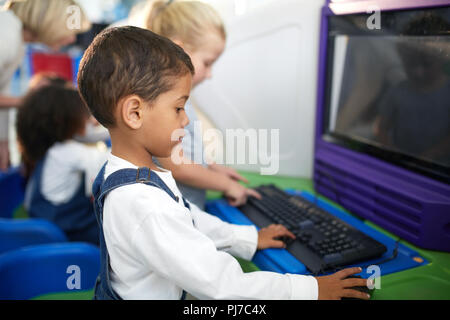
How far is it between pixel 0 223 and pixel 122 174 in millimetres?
817

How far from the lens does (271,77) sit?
50.8 inches

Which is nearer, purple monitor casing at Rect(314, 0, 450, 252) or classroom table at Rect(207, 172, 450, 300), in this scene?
classroom table at Rect(207, 172, 450, 300)

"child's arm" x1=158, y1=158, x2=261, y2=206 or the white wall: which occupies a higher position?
the white wall

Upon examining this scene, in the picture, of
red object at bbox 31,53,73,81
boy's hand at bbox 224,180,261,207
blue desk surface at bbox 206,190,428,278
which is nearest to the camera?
blue desk surface at bbox 206,190,428,278

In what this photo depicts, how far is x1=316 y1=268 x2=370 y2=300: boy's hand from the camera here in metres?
0.64

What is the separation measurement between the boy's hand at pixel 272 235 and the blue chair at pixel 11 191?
123 centimetres

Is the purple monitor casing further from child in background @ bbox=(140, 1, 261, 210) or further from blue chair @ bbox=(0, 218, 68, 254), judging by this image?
blue chair @ bbox=(0, 218, 68, 254)

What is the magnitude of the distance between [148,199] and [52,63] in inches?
161

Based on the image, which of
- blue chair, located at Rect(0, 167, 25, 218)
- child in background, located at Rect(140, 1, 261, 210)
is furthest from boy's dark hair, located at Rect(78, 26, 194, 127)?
blue chair, located at Rect(0, 167, 25, 218)

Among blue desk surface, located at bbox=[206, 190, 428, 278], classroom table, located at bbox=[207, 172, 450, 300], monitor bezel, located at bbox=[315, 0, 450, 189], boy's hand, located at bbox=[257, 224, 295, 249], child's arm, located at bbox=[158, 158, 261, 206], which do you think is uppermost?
monitor bezel, located at bbox=[315, 0, 450, 189]

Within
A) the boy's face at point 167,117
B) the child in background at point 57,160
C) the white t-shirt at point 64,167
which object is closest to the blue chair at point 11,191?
the child in background at point 57,160

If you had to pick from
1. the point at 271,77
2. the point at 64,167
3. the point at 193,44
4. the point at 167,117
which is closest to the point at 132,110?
the point at 167,117

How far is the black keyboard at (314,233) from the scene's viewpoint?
744mm

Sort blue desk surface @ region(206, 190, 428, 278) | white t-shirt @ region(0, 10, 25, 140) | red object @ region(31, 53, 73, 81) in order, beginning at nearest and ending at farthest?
blue desk surface @ region(206, 190, 428, 278) < white t-shirt @ region(0, 10, 25, 140) < red object @ region(31, 53, 73, 81)
